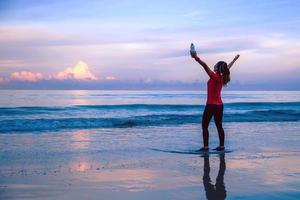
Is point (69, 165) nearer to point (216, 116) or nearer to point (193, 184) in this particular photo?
point (193, 184)

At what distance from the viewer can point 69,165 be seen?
7246mm

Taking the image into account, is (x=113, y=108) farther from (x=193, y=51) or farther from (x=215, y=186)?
(x=215, y=186)

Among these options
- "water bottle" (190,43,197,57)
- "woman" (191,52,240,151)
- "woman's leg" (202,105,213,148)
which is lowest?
"woman's leg" (202,105,213,148)

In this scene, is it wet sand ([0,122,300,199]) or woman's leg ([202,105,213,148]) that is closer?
wet sand ([0,122,300,199])

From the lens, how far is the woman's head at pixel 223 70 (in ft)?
28.5

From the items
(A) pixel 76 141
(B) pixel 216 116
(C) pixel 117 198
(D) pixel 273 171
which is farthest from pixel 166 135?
(C) pixel 117 198

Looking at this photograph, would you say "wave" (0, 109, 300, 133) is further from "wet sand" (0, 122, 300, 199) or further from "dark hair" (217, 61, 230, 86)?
"dark hair" (217, 61, 230, 86)

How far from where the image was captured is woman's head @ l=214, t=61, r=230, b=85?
8695 millimetres

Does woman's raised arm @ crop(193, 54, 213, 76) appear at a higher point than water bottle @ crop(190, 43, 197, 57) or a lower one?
lower

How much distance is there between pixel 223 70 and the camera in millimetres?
8703

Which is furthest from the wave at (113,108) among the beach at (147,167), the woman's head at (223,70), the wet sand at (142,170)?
the woman's head at (223,70)

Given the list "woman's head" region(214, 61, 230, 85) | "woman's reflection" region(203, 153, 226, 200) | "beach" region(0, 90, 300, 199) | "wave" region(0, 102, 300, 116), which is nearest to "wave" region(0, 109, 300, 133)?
"beach" region(0, 90, 300, 199)

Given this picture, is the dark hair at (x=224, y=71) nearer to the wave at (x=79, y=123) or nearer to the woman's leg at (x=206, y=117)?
the woman's leg at (x=206, y=117)

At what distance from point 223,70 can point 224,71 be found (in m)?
0.03
